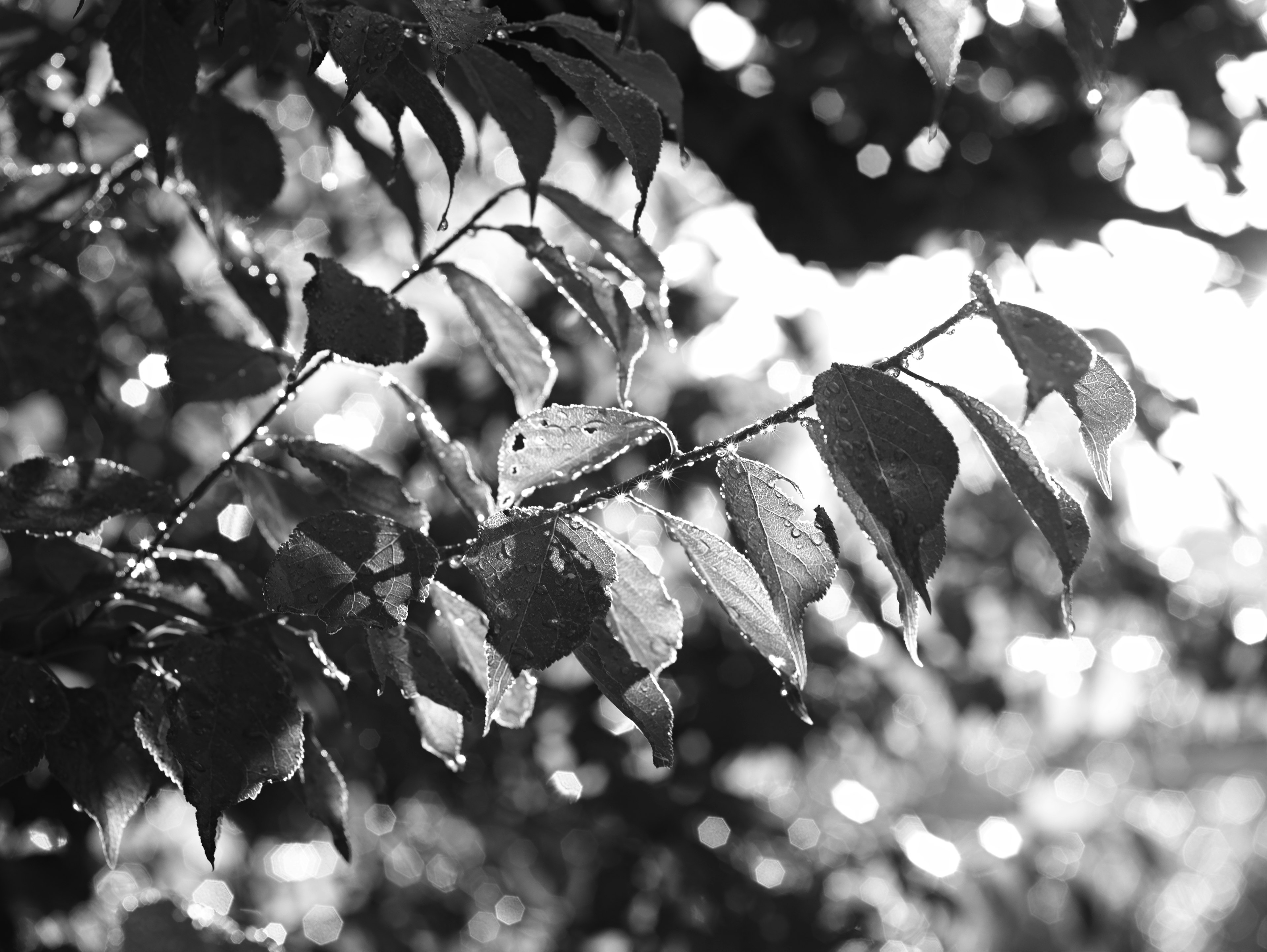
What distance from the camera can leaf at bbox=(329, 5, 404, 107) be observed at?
18.5 inches

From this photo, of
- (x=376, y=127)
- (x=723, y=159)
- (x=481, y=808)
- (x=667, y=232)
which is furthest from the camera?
(x=667, y=232)

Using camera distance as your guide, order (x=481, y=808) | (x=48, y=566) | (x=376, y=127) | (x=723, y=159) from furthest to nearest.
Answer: (x=481, y=808)
(x=723, y=159)
(x=376, y=127)
(x=48, y=566)

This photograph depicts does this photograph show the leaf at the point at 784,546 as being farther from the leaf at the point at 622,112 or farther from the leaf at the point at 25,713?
the leaf at the point at 25,713

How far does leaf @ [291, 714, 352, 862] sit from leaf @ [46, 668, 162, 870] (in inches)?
3.5

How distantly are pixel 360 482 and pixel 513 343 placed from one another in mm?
143

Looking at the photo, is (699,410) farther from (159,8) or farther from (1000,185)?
(159,8)

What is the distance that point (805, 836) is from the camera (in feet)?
6.50

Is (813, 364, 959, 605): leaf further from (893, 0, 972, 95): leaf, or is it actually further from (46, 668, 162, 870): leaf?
(46, 668, 162, 870): leaf

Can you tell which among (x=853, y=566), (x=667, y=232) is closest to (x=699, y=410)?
(x=853, y=566)

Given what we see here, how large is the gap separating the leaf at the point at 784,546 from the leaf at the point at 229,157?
47 centimetres

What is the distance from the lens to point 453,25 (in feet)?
1.54

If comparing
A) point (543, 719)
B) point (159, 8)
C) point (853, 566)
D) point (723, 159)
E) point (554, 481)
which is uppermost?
point (159, 8)

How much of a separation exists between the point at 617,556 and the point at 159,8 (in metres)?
0.39

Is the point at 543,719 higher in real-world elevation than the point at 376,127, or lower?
Result: lower
